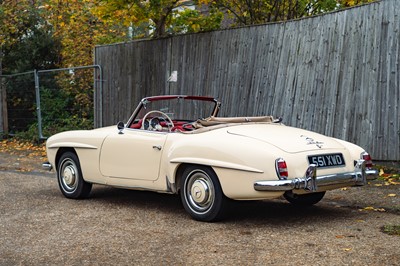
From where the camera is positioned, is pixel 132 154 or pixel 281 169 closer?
pixel 281 169

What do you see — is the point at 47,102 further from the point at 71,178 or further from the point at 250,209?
the point at 250,209

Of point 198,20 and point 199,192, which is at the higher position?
point 198,20

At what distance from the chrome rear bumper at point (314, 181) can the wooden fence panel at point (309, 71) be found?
8.31 ft

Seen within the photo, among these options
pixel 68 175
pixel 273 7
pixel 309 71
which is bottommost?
pixel 68 175

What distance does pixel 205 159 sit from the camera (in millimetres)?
6492

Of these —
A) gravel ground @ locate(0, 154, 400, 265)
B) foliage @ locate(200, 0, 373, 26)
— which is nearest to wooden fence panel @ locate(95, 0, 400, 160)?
gravel ground @ locate(0, 154, 400, 265)

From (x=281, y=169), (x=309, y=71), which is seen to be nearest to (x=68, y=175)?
(x=281, y=169)

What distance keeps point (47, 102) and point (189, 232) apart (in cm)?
1179

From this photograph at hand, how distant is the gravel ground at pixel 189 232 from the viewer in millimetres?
5211

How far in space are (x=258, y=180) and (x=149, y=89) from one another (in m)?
7.85

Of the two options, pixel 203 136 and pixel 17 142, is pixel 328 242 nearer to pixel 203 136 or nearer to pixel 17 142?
pixel 203 136

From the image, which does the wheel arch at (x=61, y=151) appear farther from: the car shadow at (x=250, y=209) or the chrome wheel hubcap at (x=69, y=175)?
the car shadow at (x=250, y=209)

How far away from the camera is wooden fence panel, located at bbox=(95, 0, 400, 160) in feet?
30.0

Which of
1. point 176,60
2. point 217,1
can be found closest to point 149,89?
point 176,60
